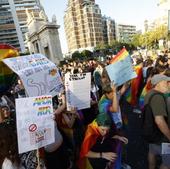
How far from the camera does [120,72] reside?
454cm

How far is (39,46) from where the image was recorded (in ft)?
214

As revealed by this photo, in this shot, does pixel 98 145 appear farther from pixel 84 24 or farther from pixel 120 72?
pixel 84 24

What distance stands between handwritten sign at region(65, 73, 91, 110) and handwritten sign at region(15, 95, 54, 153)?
86 centimetres

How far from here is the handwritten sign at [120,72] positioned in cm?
449

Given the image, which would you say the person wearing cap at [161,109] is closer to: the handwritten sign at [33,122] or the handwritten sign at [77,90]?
the handwritten sign at [77,90]

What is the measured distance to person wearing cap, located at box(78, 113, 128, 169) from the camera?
3441mm

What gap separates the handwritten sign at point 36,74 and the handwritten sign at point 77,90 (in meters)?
0.14

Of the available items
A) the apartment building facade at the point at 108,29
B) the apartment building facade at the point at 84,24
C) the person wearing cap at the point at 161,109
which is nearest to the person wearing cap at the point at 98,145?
the person wearing cap at the point at 161,109

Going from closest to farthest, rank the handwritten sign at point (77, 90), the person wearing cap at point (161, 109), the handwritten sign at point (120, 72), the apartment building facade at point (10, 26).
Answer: the person wearing cap at point (161, 109) → the handwritten sign at point (77, 90) → the handwritten sign at point (120, 72) → the apartment building facade at point (10, 26)

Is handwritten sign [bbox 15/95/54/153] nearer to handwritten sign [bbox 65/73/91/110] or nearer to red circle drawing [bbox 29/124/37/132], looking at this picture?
red circle drawing [bbox 29/124/37/132]

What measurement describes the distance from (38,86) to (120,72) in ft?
4.60

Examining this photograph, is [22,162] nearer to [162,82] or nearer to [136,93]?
[162,82]

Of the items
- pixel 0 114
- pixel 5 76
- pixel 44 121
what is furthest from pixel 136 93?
pixel 44 121

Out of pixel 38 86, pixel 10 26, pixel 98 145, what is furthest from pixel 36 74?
pixel 10 26
